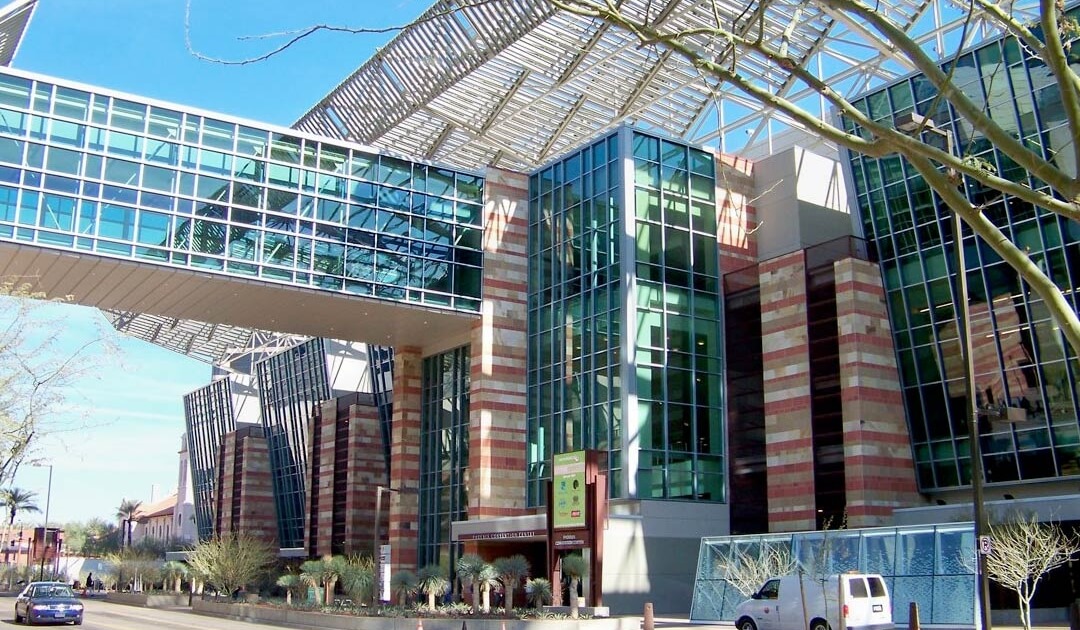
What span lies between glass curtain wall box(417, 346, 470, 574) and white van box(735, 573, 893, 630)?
2315 centimetres

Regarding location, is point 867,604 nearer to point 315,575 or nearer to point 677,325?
point 677,325

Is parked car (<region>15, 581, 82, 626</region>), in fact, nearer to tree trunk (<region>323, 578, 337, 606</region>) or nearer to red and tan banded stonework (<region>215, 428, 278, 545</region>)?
tree trunk (<region>323, 578, 337, 606</region>)

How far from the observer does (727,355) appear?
43.8 m

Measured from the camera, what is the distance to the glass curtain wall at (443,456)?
49.0 metres

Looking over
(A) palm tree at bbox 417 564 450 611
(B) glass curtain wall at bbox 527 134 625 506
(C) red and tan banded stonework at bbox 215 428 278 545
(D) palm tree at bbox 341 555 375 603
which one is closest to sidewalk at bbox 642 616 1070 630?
(B) glass curtain wall at bbox 527 134 625 506

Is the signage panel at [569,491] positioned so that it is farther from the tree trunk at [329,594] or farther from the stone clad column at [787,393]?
the tree trunk at [329,594]

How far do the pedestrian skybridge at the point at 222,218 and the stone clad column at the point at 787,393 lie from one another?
1325 cm

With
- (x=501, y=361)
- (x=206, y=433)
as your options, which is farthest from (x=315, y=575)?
(x=206, y=433)

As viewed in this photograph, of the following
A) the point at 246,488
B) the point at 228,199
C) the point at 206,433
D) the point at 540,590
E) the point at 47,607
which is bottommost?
the point at 47,607

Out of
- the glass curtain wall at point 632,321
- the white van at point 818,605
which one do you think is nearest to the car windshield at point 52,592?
the glass curtain wall at point 632,321

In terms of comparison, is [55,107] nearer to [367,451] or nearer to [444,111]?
[444,111]

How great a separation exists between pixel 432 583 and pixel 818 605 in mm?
18212

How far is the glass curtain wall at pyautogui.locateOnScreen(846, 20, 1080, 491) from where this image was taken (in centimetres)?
→ 3422

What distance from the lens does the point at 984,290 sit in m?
36.2
